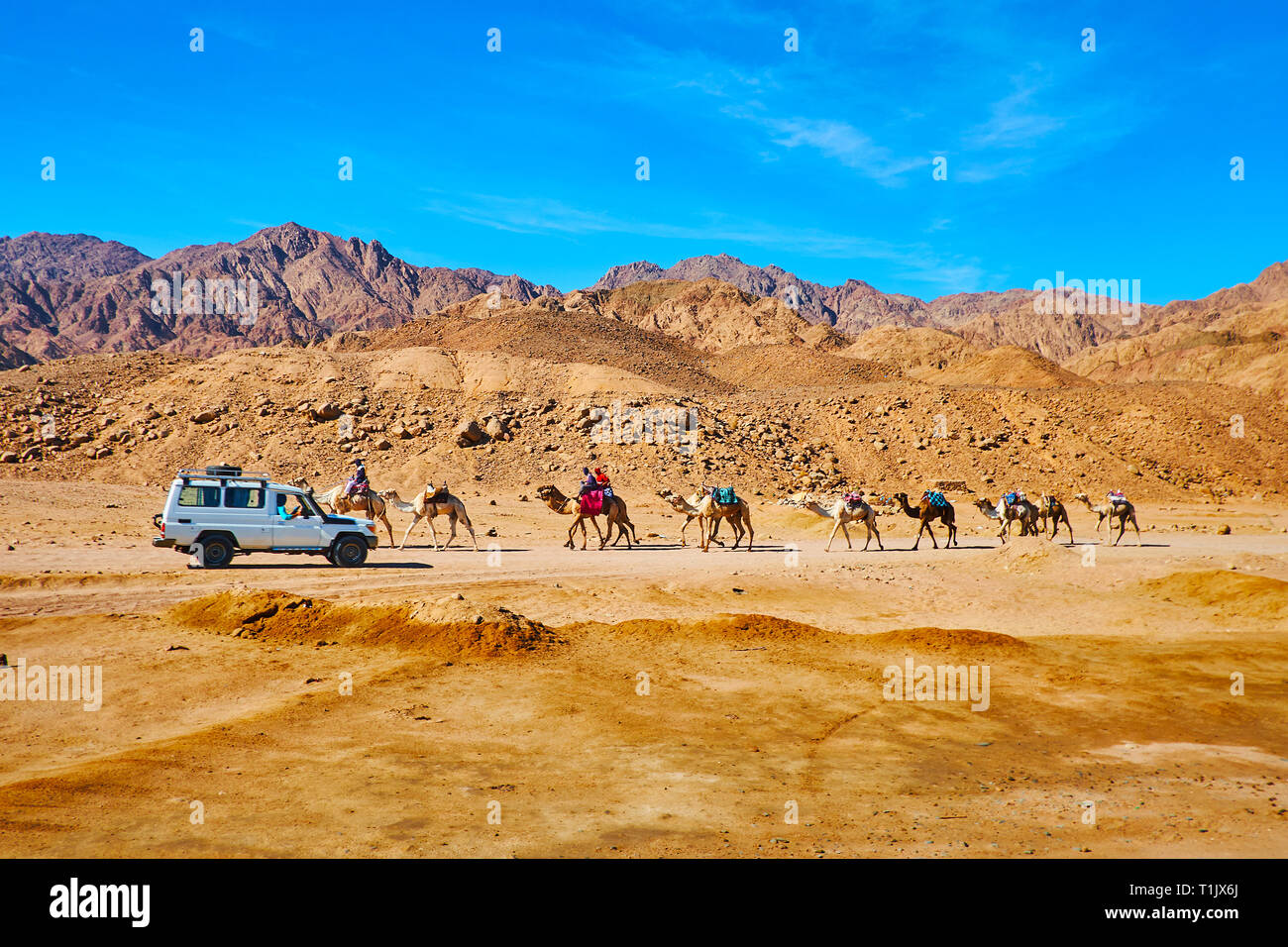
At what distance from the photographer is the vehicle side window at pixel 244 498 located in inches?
754

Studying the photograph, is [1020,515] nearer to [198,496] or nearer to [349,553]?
[349,553]

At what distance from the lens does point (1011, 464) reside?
174 ft

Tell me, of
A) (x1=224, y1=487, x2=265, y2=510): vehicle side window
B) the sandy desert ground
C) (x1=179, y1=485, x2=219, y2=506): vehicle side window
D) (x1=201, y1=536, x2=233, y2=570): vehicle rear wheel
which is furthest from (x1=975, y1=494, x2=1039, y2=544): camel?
(x1=179, y1=485, x2=219, y2=506): vehicle side window

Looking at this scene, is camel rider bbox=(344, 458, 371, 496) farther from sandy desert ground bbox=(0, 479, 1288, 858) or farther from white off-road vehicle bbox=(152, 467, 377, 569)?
sandy desert ground bbox=(0, 479, 1288, 858)

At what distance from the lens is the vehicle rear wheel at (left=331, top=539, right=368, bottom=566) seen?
792 inches

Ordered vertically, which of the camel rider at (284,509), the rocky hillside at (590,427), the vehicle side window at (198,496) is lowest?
the camel rider at (284,509)

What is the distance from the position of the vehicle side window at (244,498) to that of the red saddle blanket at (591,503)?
31.7 ft

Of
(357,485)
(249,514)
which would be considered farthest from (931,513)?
(249,514)

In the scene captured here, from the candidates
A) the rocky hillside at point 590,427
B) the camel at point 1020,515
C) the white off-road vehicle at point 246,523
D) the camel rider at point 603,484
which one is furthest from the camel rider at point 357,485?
the camel at point 1020,515

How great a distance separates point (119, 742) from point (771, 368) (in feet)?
234

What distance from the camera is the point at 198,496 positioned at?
62.0 ft

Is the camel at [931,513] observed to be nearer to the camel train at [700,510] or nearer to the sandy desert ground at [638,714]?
the camel train at [700,510]

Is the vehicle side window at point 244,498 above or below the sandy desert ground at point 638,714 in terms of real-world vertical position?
above
